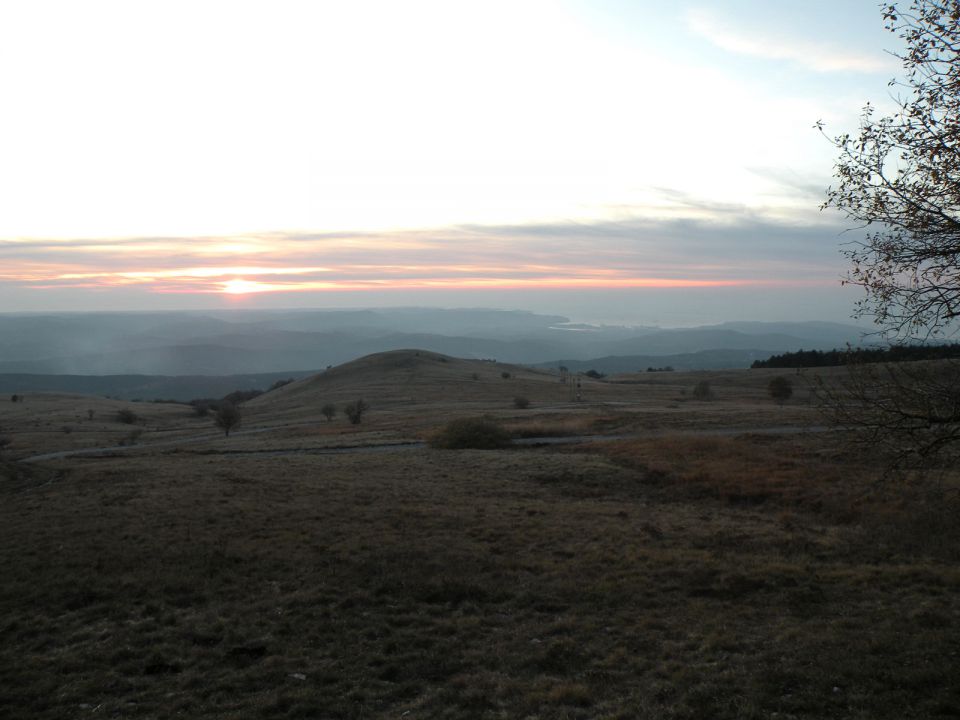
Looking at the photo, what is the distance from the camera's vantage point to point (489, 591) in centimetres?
1297

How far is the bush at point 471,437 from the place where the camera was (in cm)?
3969

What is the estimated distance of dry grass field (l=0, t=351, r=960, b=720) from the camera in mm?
8398

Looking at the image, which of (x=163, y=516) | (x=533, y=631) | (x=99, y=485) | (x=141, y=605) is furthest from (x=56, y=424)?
(x=533, y=631)

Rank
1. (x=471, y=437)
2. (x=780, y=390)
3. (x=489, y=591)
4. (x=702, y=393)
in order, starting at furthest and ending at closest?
(x=702, y=393) → (x=780, y=390) → (x=471, y=437) → (x=489, y=591)

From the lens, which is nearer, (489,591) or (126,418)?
(489,591)

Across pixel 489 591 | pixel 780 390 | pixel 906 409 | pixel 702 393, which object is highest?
pixel 906 409

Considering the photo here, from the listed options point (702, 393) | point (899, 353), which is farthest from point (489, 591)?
point (702, 393)

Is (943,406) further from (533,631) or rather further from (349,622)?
(349,622)

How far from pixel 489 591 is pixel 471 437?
27.0 metres

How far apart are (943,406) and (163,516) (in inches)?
805

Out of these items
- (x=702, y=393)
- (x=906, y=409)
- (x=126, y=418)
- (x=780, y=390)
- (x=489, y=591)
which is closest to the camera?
(x=906, y=409)

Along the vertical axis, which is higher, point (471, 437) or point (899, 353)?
point (899, 353)

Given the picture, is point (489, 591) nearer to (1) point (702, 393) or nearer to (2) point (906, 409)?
(2) point (906, 409)

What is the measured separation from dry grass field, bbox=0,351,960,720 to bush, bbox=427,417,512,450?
997 centimetres
